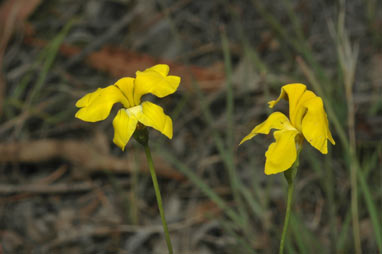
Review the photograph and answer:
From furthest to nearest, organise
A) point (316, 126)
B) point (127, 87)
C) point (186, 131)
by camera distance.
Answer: point (186, 131) → point (127, 87) → point (316, 126)

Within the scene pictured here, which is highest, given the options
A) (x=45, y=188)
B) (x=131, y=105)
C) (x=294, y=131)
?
(x=131, y=105)

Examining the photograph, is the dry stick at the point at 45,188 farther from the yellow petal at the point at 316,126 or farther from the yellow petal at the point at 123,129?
the yellow petal at the point at 316,126

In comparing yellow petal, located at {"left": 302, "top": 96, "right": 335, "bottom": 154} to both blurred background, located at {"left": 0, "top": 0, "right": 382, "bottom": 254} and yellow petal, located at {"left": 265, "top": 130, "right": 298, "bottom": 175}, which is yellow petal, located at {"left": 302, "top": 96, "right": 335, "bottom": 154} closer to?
yellow petal, located at {"left": 265, "top": 130, "right": 298, "bottom": 175}

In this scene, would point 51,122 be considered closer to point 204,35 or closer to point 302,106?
point 204,35

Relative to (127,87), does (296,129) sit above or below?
below

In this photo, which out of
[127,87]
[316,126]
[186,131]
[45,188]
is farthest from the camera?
[186,131]

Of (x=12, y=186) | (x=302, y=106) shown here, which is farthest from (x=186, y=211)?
(x=302, y=106)

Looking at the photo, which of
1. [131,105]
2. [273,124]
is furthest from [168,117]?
[273,124]

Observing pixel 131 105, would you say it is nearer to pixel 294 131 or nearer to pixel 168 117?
pixel 168 117

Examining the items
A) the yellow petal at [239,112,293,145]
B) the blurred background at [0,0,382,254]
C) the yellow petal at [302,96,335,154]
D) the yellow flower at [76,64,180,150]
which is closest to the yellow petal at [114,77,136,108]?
the yellow flower at [76,64,180,150]
